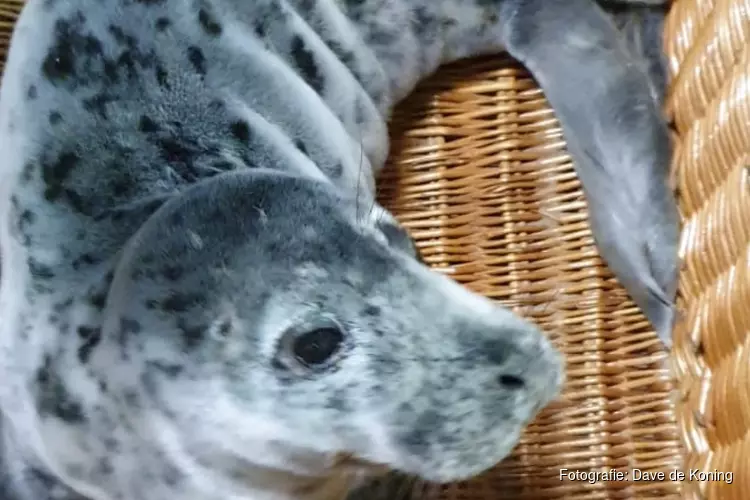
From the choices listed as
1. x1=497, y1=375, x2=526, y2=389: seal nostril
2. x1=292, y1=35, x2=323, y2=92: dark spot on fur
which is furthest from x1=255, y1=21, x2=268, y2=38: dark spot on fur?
x1=497, y1=375, x2=526, y2=389: seal nostril

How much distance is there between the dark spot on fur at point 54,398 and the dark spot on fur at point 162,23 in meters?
0.23

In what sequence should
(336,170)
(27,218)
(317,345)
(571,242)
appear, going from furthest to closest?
(571,242) < (336,170) < (27,218) < (317,345)

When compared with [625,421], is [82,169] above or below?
above

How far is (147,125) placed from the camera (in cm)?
58

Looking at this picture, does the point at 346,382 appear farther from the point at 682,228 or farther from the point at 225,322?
the point at 682,228

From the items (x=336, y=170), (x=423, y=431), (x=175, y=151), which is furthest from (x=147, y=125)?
(x=423, y=431)

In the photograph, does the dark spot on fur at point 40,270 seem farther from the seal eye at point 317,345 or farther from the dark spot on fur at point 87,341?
the seal eye at point 317,345

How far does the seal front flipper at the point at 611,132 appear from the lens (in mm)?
737

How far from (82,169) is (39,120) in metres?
0.05

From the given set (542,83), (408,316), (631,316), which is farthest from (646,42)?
(408,316)

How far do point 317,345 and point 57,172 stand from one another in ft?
0.71

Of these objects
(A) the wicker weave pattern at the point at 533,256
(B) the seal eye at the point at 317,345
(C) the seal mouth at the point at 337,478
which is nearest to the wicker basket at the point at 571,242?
(A) the wicker weave pattern at the point at 533,256

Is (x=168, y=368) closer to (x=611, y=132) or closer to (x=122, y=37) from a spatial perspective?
(x=122, y=37)

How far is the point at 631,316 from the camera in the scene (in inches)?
30.9
